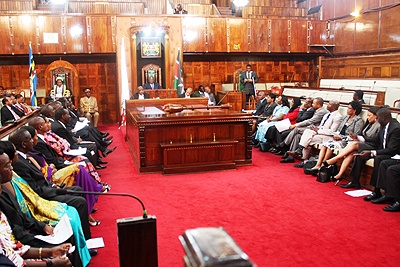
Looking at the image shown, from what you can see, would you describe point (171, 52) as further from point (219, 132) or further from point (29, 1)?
A: point (219, 132)

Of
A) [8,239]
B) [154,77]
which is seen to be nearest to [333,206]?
[8,239]

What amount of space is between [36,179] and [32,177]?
0.04 metres

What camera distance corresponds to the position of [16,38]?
9.99m

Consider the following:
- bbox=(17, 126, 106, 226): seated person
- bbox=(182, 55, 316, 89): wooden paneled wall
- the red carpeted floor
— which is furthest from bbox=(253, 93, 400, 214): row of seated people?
bbox=(182, 55, 316, 89): wooden paneled wall

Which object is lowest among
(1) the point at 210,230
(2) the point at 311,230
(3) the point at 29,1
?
(2) the point at 311,230

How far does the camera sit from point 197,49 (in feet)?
36.3

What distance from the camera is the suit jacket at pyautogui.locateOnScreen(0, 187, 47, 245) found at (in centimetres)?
221

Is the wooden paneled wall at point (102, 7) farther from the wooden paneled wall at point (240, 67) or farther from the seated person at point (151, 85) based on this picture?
the seated person at point (151, 85)

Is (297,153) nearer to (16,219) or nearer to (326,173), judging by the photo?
(326,173)

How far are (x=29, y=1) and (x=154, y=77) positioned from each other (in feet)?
15.3

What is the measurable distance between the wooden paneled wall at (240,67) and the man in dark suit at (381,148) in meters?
7.60

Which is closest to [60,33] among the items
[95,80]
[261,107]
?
[95,80]

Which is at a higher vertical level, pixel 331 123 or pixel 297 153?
pixel 331 123

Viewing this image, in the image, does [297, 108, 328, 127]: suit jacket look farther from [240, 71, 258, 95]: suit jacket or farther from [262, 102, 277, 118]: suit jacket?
[240, 71, 258, 95]: suit jacket
